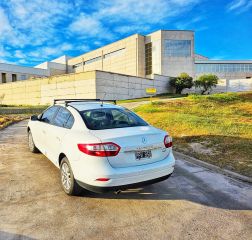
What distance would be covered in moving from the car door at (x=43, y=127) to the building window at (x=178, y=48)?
48.8 metres

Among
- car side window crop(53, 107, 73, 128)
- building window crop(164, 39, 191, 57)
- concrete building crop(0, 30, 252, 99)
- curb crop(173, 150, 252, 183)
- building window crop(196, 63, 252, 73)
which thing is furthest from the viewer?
building window crop(196, 63, 252, 73)

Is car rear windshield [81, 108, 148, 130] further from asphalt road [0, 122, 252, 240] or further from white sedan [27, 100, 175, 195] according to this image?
asphalt road [0, 122, 252, 240]

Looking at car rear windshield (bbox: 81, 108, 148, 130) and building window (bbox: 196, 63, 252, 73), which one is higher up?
building window (bbox: 196, 63, 252, 73)

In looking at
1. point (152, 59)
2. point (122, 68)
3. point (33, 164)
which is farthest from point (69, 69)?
point (33, 164)

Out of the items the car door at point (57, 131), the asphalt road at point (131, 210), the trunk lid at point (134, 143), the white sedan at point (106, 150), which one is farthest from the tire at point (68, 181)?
the trunk lid at point (134, 143)

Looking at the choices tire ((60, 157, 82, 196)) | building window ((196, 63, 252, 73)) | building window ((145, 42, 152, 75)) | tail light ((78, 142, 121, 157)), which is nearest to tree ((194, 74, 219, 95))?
building window ((145, 42, 152, 75))

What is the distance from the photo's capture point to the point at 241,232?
3092 millimetres

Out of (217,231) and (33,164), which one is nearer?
(217,231)

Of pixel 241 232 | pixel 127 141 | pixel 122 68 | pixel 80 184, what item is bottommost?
pixel 241 232

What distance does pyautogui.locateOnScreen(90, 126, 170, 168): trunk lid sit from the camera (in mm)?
3563

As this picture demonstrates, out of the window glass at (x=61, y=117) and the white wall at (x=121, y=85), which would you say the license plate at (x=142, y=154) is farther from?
the white wall at (x=121, y=85)

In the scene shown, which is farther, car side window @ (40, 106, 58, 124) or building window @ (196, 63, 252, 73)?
building window @ (196, 63, 252, 73)

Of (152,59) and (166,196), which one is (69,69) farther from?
(166,196)

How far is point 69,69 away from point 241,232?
76072 mm
